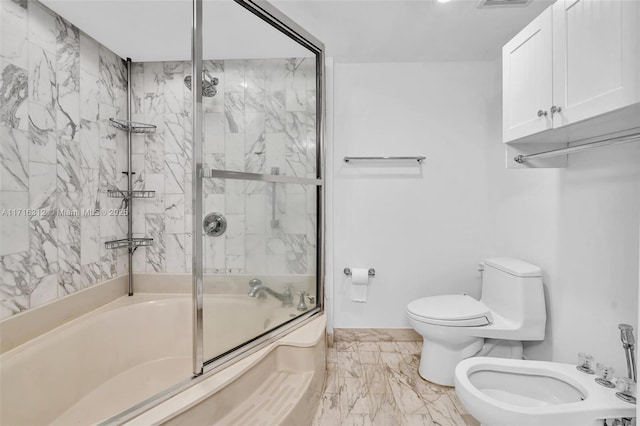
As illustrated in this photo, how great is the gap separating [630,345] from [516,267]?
74 centimetres

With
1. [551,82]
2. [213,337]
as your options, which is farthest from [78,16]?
[551,82]

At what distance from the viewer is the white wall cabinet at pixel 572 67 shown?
1.07 m

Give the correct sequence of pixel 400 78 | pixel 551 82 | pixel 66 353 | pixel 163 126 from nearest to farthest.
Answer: pixel 551 82 → pixel 66 353 → pixel 163 126 → pixel 400 78

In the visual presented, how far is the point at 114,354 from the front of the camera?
193 centimetres

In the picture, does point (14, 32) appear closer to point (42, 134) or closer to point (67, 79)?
point (67, 79)

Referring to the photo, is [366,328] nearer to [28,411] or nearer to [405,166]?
[405,166]

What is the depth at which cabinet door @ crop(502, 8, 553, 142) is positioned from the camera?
1.43 metres

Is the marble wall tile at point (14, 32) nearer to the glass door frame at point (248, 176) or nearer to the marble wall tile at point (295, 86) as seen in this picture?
the glass door frame at point (248, 176)

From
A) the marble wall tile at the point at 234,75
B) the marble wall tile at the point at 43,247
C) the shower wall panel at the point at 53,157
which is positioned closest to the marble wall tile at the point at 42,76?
the shower wall panel at the point at 53,157

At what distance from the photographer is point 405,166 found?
2.59 metres

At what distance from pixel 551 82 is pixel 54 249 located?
8.60ft

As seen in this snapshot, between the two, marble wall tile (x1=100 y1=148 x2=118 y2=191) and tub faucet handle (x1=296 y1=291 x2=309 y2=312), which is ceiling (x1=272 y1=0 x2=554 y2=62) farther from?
tub faucet handle (x1=296 y1=291 x2=309 y2=312)

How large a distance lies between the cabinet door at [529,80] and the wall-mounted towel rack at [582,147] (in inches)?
5.3

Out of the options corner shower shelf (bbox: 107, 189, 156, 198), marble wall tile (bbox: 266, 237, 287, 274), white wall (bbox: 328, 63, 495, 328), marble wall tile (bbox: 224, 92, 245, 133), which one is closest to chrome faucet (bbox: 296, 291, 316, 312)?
marble wall tile (bbox: 266, 237, 287, 274)
